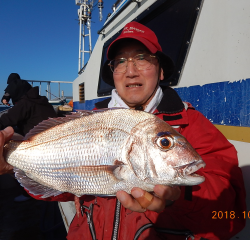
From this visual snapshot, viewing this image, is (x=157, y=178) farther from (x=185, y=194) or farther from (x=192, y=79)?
(x=192, y=79)

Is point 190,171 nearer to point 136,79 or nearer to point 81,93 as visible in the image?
point 136,79

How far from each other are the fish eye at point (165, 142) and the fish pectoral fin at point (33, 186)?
0.91 meters

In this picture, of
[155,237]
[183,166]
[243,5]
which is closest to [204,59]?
[243,5]

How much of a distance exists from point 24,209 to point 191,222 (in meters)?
3.73

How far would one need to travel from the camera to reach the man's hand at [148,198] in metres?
1.03

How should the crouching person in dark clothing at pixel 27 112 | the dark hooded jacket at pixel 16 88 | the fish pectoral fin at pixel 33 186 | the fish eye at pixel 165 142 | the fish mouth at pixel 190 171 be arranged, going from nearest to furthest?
1. the fish mouth at pixel 190 171
2. the fish eye at pixel 165 142
3. the fish pectoral fin at pixel 33 186
4. the crouching person in dark clothing at pixel 27 112
5. the dark hooded jacket at pixel 16 88

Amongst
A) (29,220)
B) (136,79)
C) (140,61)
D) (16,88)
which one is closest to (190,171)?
(136,79)

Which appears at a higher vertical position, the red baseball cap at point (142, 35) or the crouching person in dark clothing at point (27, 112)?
the red baseball cap at point (142, 35)

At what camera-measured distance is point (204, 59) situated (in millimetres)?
1899

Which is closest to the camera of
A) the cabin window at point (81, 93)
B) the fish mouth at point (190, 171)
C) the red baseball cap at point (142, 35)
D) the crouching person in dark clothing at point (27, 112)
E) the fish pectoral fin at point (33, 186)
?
the fish mouth at point (190, 171)

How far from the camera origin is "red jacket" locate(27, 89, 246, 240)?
1.12 meters

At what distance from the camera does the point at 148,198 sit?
107 cm
